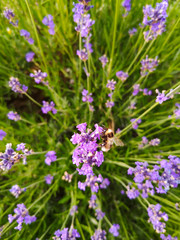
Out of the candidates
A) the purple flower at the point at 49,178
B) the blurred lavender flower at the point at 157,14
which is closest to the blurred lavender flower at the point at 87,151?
the blurred lavender flower at the point at 157,14

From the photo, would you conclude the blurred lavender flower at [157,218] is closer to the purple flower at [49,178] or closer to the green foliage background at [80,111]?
the green foliage background at [80,111]

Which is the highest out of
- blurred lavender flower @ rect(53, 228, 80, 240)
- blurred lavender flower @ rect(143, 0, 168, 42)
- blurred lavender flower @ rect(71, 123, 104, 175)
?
blurred lavender flower @ rect(143, 0, 168, 42)

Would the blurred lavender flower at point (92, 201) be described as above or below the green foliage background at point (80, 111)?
below

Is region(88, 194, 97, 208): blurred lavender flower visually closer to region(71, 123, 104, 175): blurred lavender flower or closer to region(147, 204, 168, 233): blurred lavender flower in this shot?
region(147, 204, 168, 233): blurred lavender flower

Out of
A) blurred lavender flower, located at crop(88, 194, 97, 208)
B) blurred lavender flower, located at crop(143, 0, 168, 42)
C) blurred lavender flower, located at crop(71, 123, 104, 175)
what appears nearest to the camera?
blurred lavender flower, located at crop(71, 123, 104, 175)

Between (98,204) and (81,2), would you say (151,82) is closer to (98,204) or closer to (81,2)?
(81,2)

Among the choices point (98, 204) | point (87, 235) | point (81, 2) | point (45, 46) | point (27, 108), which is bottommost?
point (87, 235)

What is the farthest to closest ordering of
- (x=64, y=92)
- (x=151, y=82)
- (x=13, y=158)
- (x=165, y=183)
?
(x=64, y=92) → (x=151, y=82) → (x=165, y=183) → (x=13, y=158)

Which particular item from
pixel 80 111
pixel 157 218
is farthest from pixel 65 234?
pixel 80 111

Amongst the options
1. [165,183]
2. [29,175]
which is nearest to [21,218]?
[29,175]

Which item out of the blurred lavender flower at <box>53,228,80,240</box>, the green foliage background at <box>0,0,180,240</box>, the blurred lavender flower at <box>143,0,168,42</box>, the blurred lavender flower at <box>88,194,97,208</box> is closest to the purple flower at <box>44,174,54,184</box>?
the green foliage background at <box>0,0,180,240</box>

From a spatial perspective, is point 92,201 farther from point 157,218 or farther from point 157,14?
point 157,14
